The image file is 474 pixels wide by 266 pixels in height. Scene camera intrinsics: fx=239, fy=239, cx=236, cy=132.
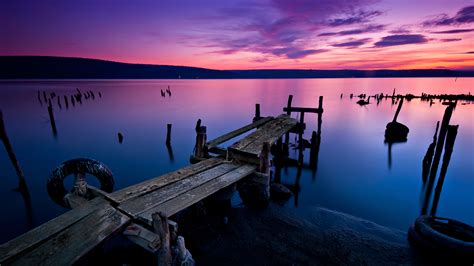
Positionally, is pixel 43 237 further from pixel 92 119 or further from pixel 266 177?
pixel 92 119

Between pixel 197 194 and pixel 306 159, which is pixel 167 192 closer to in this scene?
pixel 197 194

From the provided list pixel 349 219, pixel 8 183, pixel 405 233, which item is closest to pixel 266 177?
pixel 349 219

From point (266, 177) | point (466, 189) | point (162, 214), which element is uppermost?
point (162, 214)

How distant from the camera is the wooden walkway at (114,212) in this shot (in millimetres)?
3916

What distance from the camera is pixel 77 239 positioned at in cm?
419

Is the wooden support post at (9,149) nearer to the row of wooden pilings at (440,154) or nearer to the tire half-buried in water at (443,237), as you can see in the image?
the tire half-buried in water at (443,237)

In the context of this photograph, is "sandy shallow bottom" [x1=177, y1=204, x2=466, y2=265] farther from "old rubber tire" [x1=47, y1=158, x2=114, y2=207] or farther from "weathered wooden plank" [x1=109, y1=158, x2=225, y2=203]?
"old rubber tire" [x1=47, y1=158, x2=114, y2=207]

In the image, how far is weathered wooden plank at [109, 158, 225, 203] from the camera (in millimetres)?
5527

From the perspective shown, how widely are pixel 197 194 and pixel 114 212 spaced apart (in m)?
1.82

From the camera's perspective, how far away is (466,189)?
1226 centimetres

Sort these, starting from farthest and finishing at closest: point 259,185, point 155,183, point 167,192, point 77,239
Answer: point 259,185, point 155,183, point 167,192, point 77,239

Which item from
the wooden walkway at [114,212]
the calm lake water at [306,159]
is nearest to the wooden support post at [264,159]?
the wooden walkway at [114,212]

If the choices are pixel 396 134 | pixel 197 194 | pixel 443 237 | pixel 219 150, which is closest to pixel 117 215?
pixel 197 194

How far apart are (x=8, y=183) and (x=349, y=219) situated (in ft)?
51.4
